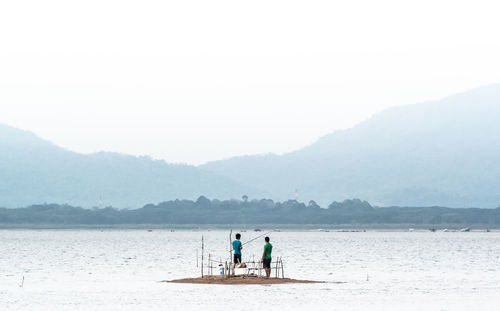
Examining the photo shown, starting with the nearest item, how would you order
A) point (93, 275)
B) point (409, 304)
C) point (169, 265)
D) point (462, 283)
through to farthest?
point (409, 304) → point (462, 283) → point (93, 275) → point (169, 265)

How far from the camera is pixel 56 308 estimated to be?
55.0m

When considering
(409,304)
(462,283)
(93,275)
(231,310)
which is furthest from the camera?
(93,275)

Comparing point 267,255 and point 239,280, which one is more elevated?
point 267,255

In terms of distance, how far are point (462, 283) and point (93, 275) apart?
3250 centimetres

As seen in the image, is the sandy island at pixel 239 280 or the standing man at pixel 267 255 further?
the sandy island at pixel 239 280

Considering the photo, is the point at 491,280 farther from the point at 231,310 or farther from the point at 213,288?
the point at 231,310

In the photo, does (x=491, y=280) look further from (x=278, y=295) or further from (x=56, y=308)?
(x=56, y=308)

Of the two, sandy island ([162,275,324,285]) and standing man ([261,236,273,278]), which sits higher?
standing man ([261,236,273,278])

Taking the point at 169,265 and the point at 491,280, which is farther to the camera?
the point at 169,265

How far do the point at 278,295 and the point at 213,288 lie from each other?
21.8 feet

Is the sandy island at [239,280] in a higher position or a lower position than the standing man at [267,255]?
lower

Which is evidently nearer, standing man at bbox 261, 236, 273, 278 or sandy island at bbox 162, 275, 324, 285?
standing man at bbox 261, 236, 273, 278

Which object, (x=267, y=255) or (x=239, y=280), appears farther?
(x=239, y=280)

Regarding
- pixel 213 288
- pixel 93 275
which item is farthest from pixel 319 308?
pixel 93 275
